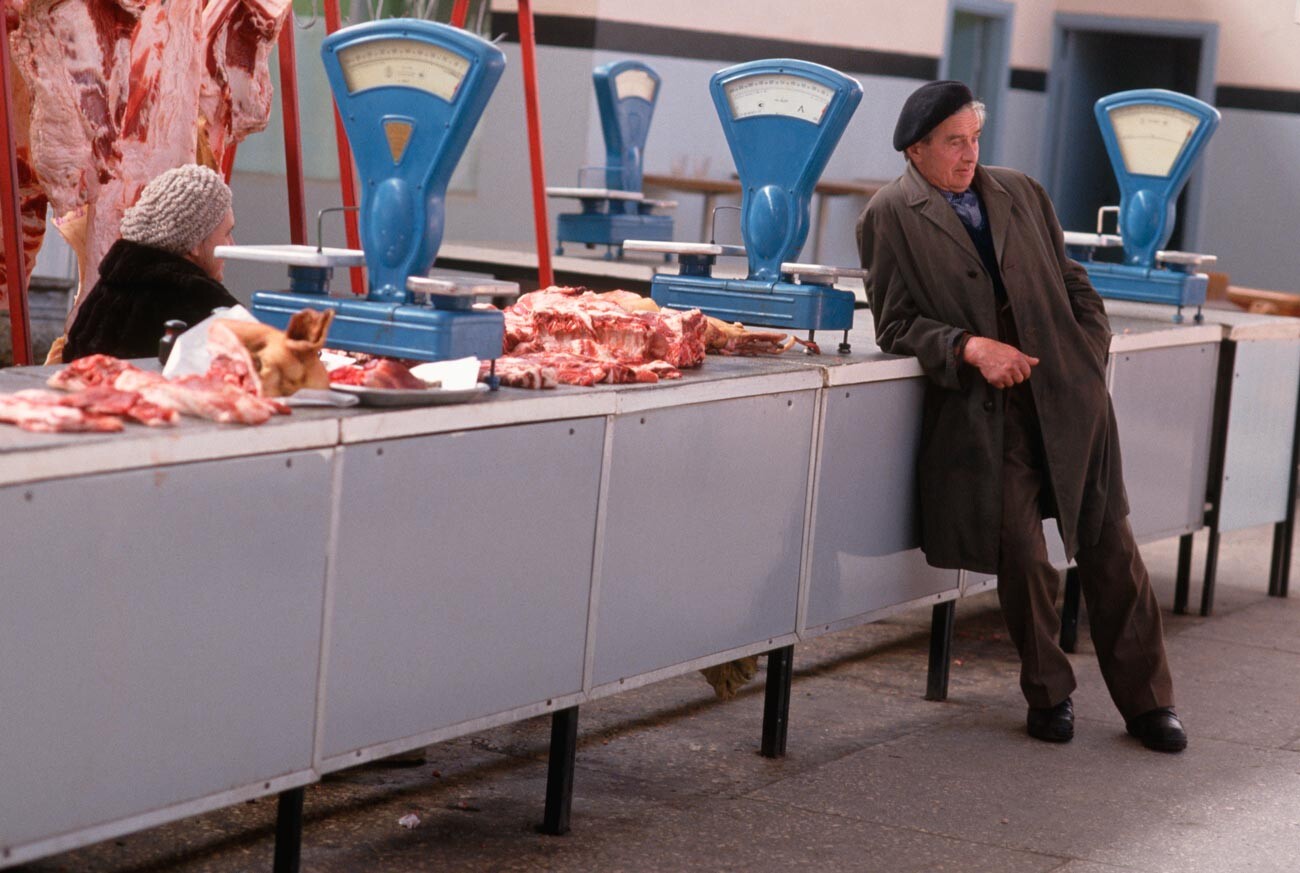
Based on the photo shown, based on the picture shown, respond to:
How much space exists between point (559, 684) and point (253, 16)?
92.3 inches

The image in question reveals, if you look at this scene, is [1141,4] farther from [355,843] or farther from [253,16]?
[355,843]

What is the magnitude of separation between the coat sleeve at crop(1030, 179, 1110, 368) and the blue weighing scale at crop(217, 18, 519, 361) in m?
1.73

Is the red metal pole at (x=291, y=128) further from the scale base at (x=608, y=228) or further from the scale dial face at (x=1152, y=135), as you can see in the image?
the scale dial face at (x=1152, y=135)

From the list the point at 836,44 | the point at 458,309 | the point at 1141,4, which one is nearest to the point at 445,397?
the point at 458,309

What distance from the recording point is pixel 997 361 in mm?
4156

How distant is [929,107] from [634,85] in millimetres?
3041

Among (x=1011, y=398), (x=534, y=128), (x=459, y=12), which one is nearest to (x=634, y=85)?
(x=534, y=128)

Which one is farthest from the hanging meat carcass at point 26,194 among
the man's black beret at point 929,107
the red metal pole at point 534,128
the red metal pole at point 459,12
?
the man's black beret at point 929,107

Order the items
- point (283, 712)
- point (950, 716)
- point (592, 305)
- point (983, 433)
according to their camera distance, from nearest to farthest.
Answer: point (283, 712), point (592, 305), point (983, 433), point (950, 716)

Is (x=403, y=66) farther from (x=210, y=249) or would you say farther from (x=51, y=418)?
(x=51, y=418)

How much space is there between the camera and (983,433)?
427 centimetres

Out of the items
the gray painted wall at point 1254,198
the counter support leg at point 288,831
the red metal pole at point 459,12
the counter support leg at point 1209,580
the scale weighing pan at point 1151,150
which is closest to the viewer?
the counter support leg at point 288,831

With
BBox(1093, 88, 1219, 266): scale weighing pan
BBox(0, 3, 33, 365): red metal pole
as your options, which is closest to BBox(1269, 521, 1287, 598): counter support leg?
BBox(1093, 88, 1219, 266): scale weighing pan

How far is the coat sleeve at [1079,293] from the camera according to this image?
173 inches
